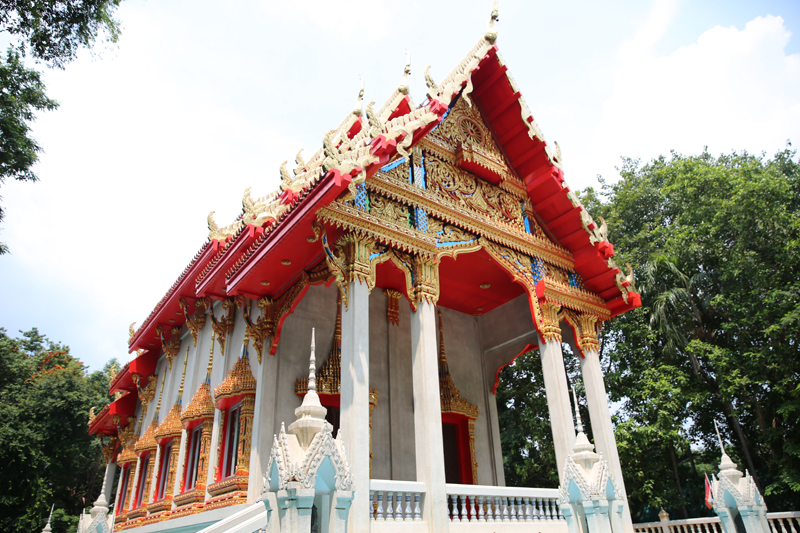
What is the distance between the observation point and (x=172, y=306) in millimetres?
10625

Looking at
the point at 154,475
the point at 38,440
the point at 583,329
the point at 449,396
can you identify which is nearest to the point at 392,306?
the point at 449,396

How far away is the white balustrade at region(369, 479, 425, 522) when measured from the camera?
5609mm

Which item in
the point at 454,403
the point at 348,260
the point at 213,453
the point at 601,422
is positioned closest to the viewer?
the point at 348,260

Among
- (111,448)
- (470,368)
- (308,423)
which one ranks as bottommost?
(308,423)

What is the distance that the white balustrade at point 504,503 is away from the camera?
6.28 m

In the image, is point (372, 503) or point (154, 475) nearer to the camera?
point (372, 503)

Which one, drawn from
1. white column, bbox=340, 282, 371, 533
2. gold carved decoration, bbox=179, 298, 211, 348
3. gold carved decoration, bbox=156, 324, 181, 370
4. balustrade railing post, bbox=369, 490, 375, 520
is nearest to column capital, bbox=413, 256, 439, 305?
white column, bbox=340, 282, 371, 533

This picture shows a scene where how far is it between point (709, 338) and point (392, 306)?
433 inches

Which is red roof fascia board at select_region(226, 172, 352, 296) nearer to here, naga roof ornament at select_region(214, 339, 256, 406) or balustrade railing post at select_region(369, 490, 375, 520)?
naga roof ornament at select_region(214, 339, 256, 406)

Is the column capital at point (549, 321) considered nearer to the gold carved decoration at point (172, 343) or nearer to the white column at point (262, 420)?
the white column at point (262, 420)

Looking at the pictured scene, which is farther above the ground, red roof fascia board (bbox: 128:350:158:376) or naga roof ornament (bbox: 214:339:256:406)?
red roof fascia board (bbox: 128:350:158:376)

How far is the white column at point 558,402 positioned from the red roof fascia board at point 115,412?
→ 33.2ft

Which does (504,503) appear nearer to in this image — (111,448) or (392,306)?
(392,306)

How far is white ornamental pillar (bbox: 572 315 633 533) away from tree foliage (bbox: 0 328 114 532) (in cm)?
1689
